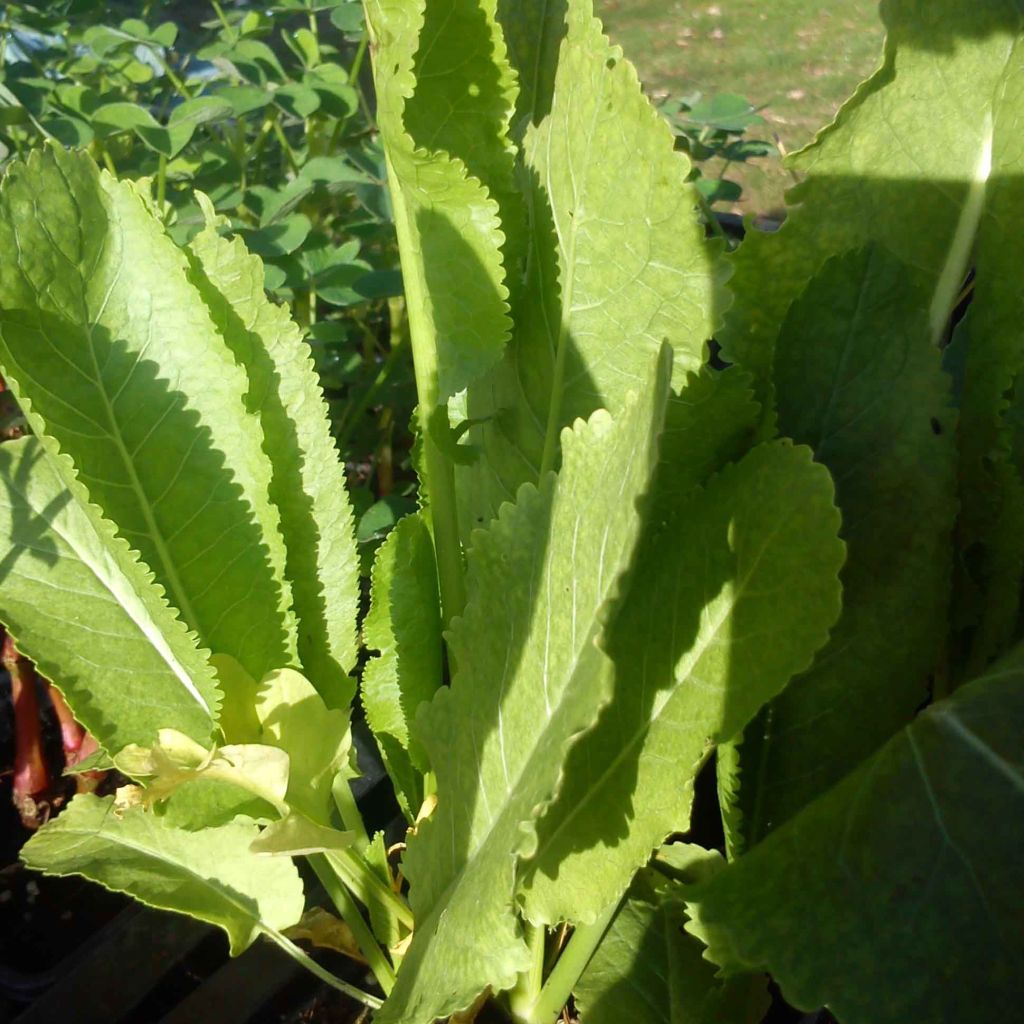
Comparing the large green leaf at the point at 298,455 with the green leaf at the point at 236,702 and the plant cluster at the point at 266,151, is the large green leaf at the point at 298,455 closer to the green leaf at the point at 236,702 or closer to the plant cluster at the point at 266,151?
the green leaf at the point at 236,702

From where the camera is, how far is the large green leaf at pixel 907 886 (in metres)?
0.47

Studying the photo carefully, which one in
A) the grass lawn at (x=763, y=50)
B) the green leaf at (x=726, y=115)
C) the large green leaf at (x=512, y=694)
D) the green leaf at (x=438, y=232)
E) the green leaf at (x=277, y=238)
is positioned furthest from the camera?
the grass lawn at (x=763, y=50)

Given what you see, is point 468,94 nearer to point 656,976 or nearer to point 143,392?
point 143,392

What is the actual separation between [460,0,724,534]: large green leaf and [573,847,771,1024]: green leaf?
29cm

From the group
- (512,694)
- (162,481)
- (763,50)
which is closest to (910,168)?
(512,694)

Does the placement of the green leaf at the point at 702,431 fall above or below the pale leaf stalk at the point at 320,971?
above

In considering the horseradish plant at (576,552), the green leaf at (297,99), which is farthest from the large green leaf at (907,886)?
the green leaf at (297,99)

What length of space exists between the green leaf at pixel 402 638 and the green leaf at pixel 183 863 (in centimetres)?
11

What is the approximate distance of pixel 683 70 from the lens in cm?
348

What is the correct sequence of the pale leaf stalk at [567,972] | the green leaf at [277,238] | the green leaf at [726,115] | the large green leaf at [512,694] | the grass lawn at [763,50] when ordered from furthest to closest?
1. the grass lawn at [763,50]
2. the green leaf at [726,115]
3. the green leaf at [277,238]
4. the pale leaf stalk at [567,972]
5. the large green leaf at [512,694]

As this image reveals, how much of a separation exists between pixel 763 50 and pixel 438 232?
11.2 feet

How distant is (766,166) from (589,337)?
2643mm

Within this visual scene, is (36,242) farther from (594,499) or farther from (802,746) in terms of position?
(802,746)

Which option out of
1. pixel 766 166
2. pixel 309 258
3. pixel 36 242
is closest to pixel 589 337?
pixel 36 242
